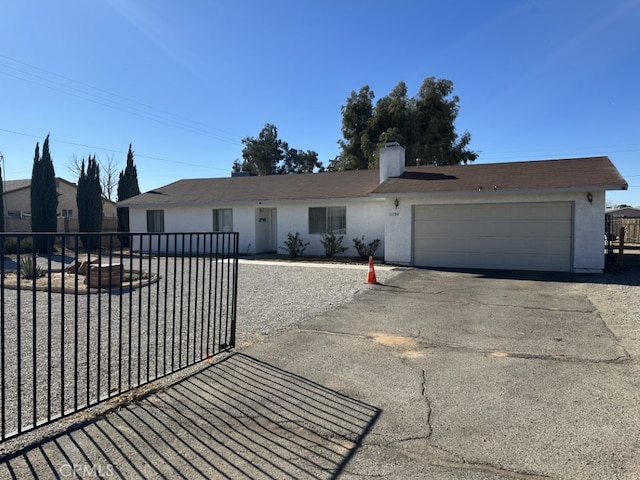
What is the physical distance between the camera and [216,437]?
136 inches

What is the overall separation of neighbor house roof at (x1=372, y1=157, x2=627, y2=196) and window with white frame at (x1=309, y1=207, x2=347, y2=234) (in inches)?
104

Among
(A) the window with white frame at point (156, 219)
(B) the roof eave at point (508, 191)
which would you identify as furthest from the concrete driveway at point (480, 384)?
(A) the window with white frame at point (156, 219)

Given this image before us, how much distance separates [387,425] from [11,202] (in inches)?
1485

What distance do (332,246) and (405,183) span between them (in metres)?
4.18

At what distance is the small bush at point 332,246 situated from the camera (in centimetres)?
1848

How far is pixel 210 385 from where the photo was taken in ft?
14.9

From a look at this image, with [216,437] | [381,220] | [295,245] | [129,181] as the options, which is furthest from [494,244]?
[129,181]

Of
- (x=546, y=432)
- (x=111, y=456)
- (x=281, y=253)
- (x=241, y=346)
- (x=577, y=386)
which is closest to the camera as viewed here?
(x=111, y=456)

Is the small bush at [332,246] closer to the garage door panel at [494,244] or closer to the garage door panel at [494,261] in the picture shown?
the garage door panel at [494,244]

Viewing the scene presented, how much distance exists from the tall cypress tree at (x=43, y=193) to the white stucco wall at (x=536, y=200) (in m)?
20.5

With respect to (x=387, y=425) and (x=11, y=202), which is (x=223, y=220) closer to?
(x=387, y=425)

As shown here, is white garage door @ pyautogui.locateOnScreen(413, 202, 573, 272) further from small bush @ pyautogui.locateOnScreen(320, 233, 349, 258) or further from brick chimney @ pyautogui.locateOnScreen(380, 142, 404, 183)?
small bush @ pyautogui.locateOnScreen(320, 233, 349, 258)

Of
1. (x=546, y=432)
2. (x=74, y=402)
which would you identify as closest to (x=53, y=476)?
(x=74, y=402)

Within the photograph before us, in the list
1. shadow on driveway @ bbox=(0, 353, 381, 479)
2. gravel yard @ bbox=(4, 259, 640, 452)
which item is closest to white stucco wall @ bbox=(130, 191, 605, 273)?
gravel yard @ bbox=(4, 259, 640, 452)
